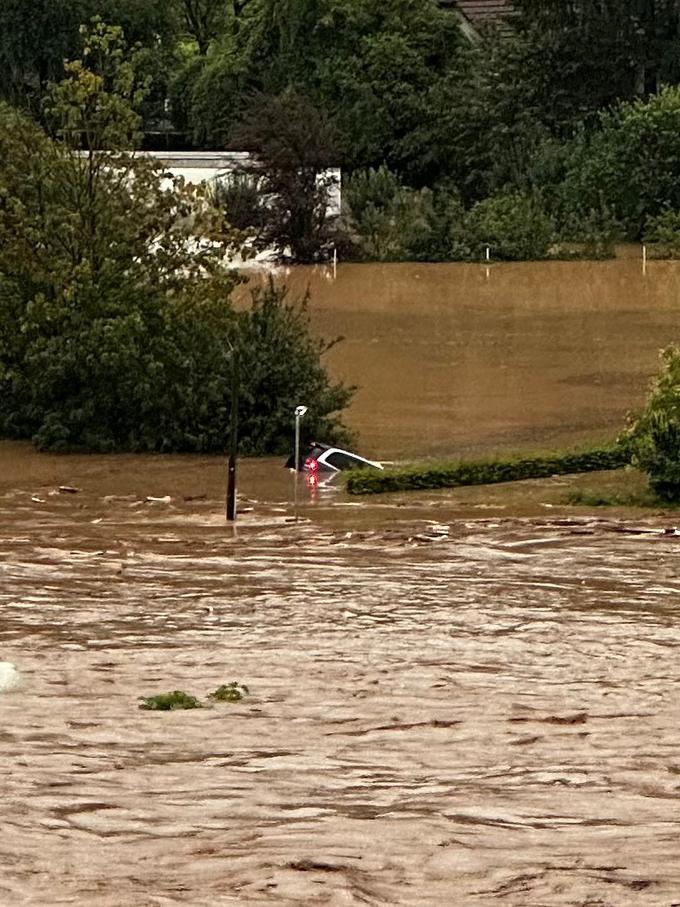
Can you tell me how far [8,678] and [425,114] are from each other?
59.6 m

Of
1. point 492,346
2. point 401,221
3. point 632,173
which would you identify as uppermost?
point 632,173

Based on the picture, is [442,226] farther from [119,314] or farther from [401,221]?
[119,314]

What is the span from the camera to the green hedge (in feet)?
87.1

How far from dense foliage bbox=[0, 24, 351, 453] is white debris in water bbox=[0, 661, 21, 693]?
59.0ft

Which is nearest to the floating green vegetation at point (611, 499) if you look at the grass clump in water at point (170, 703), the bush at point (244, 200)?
the grass clump in water at point (170, 703)

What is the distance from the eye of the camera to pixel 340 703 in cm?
1242

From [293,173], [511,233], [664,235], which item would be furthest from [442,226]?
[664,235]

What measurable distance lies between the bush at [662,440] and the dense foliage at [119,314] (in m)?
6.89

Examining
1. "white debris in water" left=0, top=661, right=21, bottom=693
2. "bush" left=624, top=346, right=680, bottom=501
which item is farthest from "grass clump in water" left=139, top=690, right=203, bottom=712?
→ "bush" left=624, top=346, right=680, bottom=501

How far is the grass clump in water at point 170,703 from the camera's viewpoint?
12.0m

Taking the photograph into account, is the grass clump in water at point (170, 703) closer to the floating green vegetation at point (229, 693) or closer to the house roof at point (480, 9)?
the floating green vegetation at point (229, 693)

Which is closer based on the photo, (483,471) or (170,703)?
(170,703)

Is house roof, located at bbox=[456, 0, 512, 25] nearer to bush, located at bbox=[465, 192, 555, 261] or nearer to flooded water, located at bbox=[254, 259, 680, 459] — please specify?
bush, located at bbox=[465, 192, 555, 261]

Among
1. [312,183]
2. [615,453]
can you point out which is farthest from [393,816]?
[312,183]
